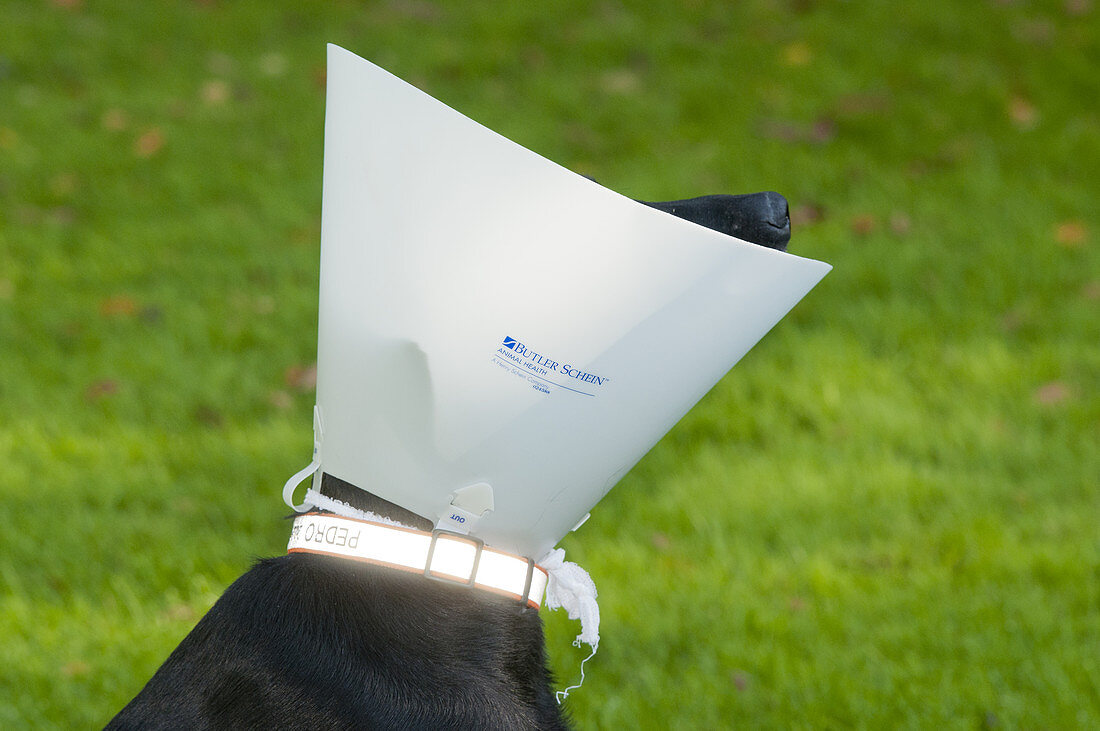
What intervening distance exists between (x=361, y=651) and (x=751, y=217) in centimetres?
94

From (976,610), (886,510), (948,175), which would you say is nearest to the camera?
(976,610)

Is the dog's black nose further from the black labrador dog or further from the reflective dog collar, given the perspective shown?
the reflective dog collar

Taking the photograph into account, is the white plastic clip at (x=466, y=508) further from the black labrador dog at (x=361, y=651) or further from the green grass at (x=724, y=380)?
the green grass at (x=724, y=380)

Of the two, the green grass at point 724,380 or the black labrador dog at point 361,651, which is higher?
the black labrador dog at point 361,651

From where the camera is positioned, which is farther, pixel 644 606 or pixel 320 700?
pixel 644 606

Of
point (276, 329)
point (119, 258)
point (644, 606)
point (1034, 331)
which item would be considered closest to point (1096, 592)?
point (644, 606)

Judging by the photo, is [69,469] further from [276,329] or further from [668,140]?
[668,140]

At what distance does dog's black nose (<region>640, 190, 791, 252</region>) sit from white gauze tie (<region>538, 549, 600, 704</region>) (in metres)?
0.66

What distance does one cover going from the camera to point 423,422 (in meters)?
1.73

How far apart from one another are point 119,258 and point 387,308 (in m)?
4.60

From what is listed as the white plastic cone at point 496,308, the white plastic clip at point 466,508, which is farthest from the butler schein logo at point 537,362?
the white plastic clip at point 466,508

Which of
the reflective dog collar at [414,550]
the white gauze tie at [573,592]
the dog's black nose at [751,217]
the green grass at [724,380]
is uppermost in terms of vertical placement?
the dog's black nose at [751,217]

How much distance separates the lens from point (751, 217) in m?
1.68

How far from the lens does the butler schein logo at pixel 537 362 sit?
5.33 feet
